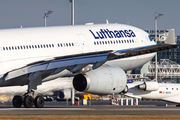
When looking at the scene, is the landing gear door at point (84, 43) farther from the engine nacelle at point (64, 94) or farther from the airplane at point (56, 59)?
the engine nacelle at point (64, 94)

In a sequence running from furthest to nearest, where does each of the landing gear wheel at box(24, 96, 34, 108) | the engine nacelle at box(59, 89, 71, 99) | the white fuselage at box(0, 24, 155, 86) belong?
the engine nacelle at box(59, 89, 71, 99) → the landing gear wheel at box(24, 96, 34, 108) → the white fuselage at box(0, 24, 155, 86)

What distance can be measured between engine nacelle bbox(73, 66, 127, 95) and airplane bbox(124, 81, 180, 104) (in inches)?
1001

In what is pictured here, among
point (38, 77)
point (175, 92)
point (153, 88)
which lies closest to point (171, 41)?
point (38, 77)

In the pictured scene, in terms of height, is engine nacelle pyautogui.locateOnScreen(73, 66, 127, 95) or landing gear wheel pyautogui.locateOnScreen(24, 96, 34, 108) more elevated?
engine nacelle pyautogui.locateOnScreen(73, 66, 127, 95)

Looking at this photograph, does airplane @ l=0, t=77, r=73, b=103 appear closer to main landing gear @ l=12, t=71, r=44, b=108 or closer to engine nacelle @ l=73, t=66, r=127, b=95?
main landing gear @ l=12, t=71, r=44, b=108

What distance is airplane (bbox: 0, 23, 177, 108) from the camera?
29.1 meters

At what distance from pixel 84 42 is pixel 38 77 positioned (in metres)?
5.56

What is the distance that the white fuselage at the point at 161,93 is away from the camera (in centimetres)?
5691

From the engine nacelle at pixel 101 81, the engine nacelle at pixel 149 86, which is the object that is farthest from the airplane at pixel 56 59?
the engine nacelle at pixel 149 86

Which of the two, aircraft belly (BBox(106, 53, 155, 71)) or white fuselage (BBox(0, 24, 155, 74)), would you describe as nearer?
white fuselage (BBox(0, 24, 155, 74))

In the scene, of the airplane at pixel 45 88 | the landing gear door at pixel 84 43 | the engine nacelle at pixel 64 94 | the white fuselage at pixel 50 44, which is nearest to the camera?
the white fuselage at pixel 50 44

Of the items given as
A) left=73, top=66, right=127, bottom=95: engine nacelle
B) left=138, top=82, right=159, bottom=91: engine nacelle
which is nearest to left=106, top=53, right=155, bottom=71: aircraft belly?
left=73, top=66, right=127, bottom=95: engine nacelle

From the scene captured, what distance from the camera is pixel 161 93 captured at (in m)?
57.7

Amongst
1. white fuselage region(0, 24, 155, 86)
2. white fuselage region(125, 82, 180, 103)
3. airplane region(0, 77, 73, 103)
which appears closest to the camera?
white fuselage region(0, 24, 155, 86)
